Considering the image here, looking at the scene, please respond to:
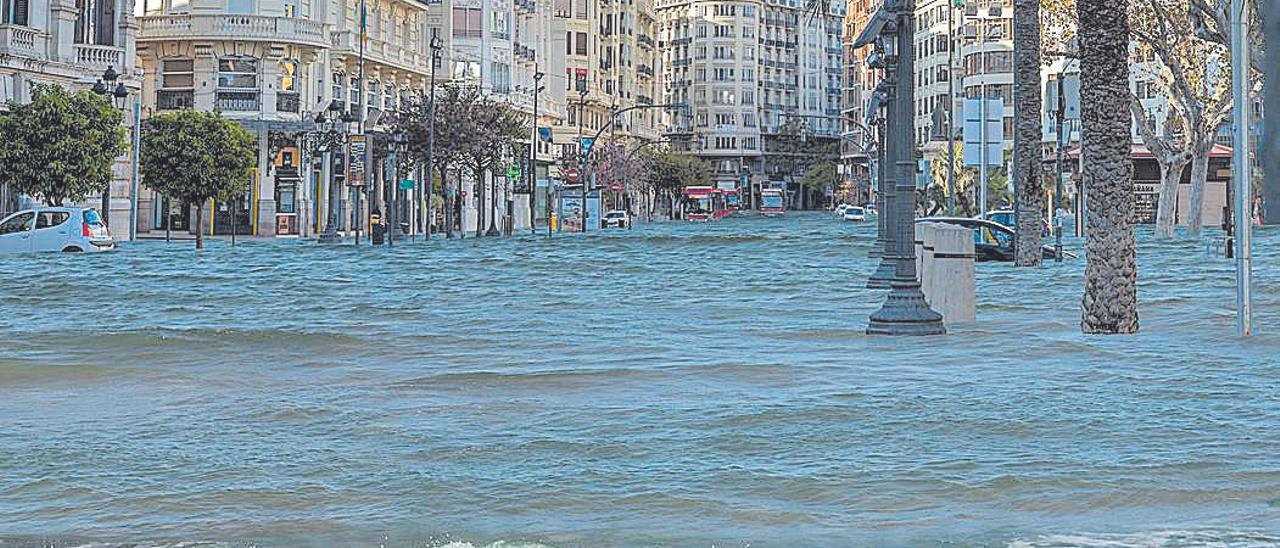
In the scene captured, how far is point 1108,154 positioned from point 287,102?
201ft

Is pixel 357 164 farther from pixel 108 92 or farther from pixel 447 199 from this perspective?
pixel 108 92

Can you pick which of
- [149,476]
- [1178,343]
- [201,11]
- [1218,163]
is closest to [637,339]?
[1178,343]

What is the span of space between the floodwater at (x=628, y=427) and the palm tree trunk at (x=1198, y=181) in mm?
32017

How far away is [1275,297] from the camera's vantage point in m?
26.1

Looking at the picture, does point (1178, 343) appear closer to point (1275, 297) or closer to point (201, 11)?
point (1275, 297)

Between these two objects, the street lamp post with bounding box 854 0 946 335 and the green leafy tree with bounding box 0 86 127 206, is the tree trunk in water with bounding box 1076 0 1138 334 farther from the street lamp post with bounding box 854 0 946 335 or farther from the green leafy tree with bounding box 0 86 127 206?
the green leafy tree with bounding box 0 86 127 206

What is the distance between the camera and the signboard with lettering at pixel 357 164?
2724 inches

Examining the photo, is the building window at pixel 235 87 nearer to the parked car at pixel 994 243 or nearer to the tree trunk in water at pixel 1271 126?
the parked car at pixel 994 243

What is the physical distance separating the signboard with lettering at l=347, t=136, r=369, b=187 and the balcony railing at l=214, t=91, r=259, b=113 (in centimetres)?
727

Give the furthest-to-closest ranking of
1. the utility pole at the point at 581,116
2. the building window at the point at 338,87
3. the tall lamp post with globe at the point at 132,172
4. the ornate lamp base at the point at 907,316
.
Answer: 1. the utility pole at the point at 581,116
2. the building window at the point at 338,87
3. the tall lamp post with globe at the point at 132,172
4. the ornate lamp base at the point at 907,316

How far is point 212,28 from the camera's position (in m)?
75.5

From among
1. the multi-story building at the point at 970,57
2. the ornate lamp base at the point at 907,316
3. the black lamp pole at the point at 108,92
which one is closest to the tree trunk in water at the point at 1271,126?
the ornate lamp base at the point at 907,316

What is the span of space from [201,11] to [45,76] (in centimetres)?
2154

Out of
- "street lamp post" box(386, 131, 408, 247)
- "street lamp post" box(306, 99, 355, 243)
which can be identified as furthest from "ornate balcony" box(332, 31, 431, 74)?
"street lamp post" box(386, 131, 408, 247)
